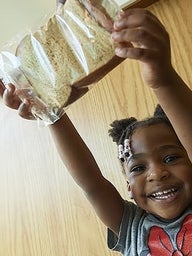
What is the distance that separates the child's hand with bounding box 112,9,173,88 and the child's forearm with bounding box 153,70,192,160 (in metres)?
0.03

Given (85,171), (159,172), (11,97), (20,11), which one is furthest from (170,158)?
(20,11)

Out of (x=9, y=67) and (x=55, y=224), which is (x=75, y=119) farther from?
(x=9, y=67)

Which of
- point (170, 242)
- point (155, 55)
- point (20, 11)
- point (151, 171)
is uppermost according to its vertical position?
point (20, 11)

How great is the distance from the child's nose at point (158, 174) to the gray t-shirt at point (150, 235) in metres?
0.06

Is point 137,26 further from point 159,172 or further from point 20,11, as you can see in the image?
point 20,11

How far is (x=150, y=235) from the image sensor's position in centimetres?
70

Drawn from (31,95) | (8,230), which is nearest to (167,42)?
(31,95)

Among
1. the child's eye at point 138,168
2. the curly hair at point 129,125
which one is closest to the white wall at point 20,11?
the curly hair at point 129,125

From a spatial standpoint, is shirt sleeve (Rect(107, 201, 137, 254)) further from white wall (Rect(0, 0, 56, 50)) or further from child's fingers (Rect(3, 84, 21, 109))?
white wall (Rect(0, 0, 56, 50))

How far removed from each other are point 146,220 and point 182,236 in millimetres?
77

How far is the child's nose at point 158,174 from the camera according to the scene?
26.7 inches

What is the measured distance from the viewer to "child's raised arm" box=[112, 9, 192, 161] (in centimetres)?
50

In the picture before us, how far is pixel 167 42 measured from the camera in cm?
52

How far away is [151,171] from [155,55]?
0.75 feet
